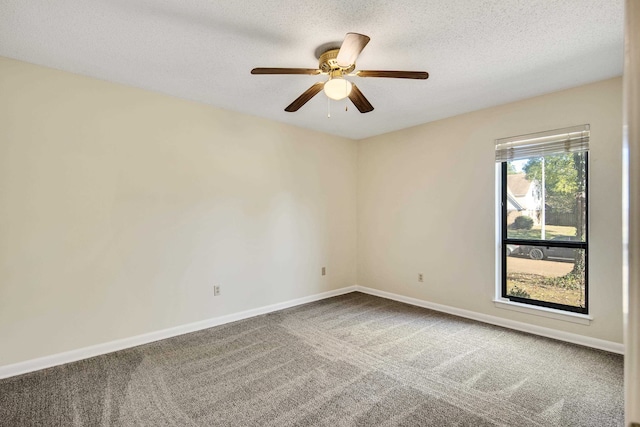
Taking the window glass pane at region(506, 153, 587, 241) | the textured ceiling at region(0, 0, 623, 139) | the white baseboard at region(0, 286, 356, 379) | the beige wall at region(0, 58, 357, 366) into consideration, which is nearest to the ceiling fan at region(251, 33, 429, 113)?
the textured ceiling at region(0, 0, 623, 139)

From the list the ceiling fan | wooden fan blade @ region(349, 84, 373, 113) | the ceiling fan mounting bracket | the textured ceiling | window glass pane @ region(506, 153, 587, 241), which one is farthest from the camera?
window glass pane @ region(506, 153, 587, 241)

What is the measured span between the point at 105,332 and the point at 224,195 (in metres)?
1.74

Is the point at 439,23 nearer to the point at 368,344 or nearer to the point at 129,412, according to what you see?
the point at 368,344

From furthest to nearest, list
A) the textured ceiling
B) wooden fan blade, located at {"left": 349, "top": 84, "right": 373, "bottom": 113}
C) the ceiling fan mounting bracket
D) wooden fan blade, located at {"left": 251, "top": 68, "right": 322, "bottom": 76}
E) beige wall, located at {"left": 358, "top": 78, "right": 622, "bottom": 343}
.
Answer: beige wall, located at {"left": 358, "top": 78, "right": 622, "bottom": 343} < wooden fan blade, located at {"left": 349, "top": 84, "right": 373, "bottom": 113} < the ceiling fan mounting bracket < wooden fan blade, located at {"left": 251, "top": 68, "right": 322, "bottom": 76} < the textured ceiling

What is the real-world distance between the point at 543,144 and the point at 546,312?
1720mm

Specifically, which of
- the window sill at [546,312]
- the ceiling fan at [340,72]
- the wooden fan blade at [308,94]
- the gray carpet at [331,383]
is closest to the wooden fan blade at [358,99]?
the ceiling fan at [340,72]

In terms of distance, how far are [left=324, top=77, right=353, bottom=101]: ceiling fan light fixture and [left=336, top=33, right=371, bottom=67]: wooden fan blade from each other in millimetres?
127

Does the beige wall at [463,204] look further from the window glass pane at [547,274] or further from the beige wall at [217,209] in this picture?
the window glass pane at [547,274]

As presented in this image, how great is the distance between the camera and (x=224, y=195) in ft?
12.2

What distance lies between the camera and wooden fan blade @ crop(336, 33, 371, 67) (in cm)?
184

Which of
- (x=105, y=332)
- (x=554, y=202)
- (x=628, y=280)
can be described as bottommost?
(x=105, y=332)

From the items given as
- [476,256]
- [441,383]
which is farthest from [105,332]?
[476,256]

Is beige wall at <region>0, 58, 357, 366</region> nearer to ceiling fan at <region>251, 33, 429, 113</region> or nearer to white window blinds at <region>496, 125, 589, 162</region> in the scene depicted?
ceiling fan at <region>251, 33, 429, 113</region>

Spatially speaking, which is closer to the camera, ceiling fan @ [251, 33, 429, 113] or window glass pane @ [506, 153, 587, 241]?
ceiling fan @ [251, 33, 429, 113]
